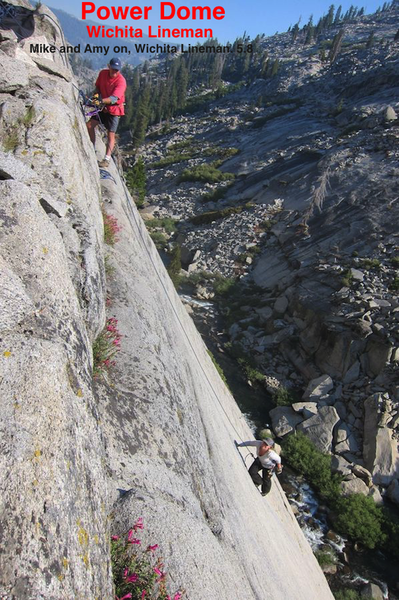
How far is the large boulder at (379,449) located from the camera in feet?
62.4

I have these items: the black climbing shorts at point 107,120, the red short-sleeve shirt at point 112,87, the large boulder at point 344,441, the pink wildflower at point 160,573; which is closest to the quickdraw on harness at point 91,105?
the black climbing shorts at point 107,120

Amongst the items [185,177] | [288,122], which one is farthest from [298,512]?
[288,122]

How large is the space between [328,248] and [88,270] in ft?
101

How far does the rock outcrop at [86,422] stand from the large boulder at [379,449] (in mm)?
11406

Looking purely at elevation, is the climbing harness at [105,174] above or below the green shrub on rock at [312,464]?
above

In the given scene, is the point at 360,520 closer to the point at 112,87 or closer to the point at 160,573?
the point at 160,573

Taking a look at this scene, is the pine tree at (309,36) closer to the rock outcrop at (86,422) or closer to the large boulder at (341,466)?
the large boulder at (341,466)

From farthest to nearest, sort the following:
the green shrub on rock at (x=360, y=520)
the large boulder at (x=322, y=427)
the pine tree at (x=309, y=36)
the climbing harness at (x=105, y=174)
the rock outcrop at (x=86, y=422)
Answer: the pine tree at (x=309, y=36) → the large boulder at (x=322, y=427) → the green shrub on rock at (x=360, y=520) → the climbing harness at (x=105, y=174) → the rock outcrop at (x=86, y=422)

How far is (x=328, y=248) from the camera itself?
33.0 metres

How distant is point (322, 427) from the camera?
20719mm

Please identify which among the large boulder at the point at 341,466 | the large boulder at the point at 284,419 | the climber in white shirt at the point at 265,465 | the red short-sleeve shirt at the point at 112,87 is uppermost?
the red short-sleeve shirt at the point at 112,87

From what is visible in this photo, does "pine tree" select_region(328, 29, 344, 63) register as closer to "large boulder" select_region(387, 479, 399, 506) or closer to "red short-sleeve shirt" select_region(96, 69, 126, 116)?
"large boulder" select_region(387, 479, 399, 506)

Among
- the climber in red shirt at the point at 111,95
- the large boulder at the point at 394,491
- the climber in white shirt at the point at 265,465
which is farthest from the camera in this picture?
the large boulder at the point at 394,491

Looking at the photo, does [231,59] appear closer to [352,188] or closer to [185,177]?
[185,177]
